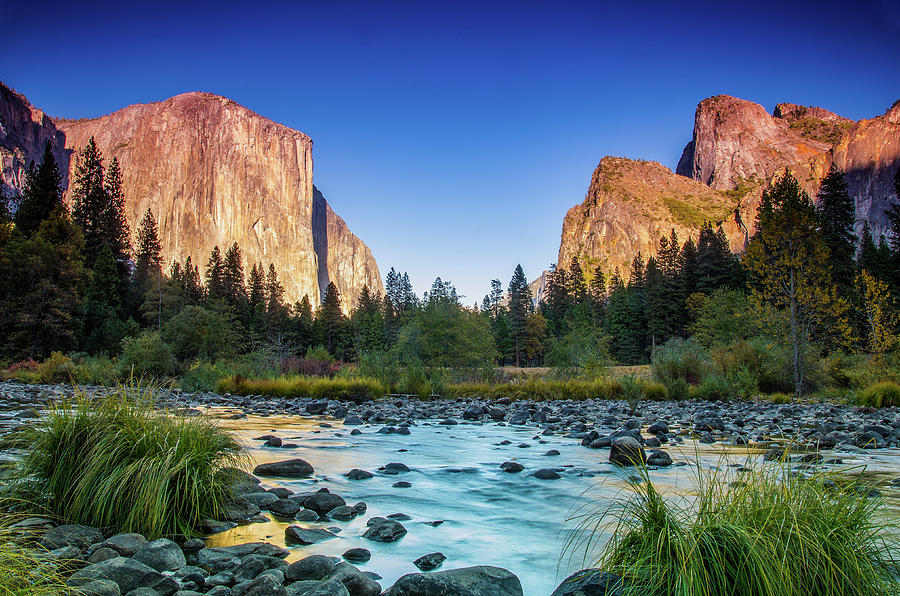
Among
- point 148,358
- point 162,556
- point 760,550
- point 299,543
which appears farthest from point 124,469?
point 148,358

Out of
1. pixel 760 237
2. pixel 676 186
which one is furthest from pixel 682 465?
pixel 676 186

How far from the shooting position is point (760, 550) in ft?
6.54

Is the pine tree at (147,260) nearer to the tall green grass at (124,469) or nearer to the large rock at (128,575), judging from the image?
the tall green grass at (124,469)

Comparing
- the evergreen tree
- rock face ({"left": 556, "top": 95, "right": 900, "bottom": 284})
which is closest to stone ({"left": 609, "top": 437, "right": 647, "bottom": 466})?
the evergreen tree

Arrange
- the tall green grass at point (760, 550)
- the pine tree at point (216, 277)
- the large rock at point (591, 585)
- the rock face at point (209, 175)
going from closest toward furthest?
→ the tall green grass at point (760, 550) → the large rock at point (591, 585) → the pine tree at point (216, 277) → the rock face at point (209, 175)

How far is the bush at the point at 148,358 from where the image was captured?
21594mm

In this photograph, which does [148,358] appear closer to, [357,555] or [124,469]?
[124,469]

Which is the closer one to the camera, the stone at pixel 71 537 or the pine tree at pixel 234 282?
the stone at pixel 71 537

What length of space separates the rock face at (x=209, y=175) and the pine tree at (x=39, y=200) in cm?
8858

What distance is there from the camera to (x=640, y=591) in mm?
2064

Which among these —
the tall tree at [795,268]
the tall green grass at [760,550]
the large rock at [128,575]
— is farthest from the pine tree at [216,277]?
the tall green grass at [760,550]

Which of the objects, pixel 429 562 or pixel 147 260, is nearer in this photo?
pixel 429 562

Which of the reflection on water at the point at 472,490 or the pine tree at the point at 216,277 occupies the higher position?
the pine tree at the point at 216,277

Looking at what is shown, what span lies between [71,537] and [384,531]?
2.06 meters
